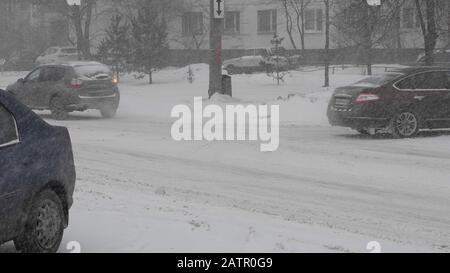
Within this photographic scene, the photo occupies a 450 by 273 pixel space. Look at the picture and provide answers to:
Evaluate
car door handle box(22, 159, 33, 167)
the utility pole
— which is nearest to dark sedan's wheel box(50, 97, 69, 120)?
the utility pole

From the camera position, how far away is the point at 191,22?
57.4m

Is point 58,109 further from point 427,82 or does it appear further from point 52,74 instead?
point 427,82

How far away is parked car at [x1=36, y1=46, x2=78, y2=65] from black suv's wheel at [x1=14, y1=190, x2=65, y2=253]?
1744 inches

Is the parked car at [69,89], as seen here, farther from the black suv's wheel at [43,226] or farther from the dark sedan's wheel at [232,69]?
the dark sedan's wheel at [232,69]

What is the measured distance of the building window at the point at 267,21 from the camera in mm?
55156

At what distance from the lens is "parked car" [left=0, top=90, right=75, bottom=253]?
6098 millimetres

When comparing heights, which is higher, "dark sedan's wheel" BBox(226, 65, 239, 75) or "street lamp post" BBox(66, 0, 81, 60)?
"street lamp post" BBox(66, 0, 81, 60)

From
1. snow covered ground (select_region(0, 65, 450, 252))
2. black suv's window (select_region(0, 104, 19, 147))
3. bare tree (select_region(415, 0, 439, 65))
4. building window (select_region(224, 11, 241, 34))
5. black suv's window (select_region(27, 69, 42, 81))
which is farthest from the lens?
building window (select_region(224, 11, 241, 34))

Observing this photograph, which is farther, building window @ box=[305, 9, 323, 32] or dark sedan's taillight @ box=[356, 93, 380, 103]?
building window @ box=[305, 9, 323, 32]

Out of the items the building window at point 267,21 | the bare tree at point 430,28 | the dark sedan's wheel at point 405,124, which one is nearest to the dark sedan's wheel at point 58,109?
the dark sedan's wheel at point 405,124

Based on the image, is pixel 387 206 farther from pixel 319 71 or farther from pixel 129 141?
pixel 319 71

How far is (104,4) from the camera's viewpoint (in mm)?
59219

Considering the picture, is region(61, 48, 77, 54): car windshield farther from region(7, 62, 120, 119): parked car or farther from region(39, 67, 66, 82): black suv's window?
region(39, 67, 66, 82): black suv's window

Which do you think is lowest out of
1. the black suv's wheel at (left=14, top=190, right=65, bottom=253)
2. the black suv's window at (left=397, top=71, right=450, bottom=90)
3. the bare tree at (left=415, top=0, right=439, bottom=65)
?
the black suv's wheel at (left=14, top=190, right=65, bottom=253)
